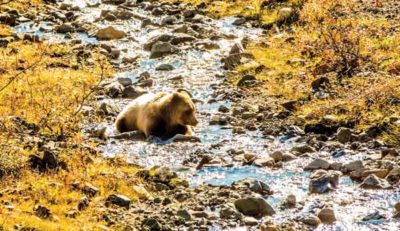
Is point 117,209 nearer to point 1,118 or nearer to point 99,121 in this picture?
point 1,118

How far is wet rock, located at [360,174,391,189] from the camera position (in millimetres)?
10250

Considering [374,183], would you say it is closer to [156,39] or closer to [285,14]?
[156,39]

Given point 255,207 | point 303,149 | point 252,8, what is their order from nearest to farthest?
point 255,207
point 303,149
point 252,8

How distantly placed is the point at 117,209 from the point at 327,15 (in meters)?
10.2

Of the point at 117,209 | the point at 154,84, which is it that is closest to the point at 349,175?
the point at 117,209

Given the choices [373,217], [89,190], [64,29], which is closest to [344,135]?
[373,217]

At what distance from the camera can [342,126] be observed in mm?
13180

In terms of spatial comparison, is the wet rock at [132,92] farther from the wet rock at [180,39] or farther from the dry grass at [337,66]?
the wet rock at [180,39]

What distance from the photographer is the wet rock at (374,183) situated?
10.2 meters

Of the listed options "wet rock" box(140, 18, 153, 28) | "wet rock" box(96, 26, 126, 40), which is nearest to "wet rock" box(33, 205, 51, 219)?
"wet rock" box(96, 26, 126, 40)

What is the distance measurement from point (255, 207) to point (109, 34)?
41.4 ft

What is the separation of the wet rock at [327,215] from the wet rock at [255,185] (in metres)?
1.16

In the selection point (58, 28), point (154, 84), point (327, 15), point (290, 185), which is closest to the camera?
point (290, 185)

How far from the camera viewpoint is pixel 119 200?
995 cm
